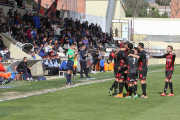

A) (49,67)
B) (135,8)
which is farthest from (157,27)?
(49,67)

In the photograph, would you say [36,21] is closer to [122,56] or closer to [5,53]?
[5,53]

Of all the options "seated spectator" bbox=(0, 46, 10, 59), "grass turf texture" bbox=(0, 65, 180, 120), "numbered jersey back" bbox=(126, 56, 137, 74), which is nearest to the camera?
Result: "grass turf texture" bbox=(0, 65, 180, 120)

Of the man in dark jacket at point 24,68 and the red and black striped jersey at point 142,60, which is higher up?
the red and black striped jersey at point 142,60

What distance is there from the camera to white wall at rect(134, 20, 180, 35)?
52.6 m

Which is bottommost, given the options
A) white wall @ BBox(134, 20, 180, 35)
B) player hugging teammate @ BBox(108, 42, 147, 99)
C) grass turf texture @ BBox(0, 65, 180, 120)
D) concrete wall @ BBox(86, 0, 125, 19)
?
grass turf texture @ BBox(0, 65, 180, 120)

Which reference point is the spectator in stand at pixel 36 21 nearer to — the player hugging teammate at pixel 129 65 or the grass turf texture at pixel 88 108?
the grass turf texture at pixel 88 108

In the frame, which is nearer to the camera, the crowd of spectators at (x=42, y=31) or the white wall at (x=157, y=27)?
the crowd of spectators at (x=42, y=31)

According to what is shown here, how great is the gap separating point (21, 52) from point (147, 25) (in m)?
34.9

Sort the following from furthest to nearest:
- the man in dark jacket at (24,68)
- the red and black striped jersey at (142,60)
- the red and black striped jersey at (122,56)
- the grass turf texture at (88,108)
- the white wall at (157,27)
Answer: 1. the white wall at (157,27)
2. the man in dark jacket at (24,68)
3. the red and black striped jersey at (142,60)
4. the red and black striped jersey at (122,56)
5. the grass turf texture at (88,108)

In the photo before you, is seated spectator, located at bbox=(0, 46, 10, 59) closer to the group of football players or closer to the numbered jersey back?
the group of football players

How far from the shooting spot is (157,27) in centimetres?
5288

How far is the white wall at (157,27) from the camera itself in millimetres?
52594

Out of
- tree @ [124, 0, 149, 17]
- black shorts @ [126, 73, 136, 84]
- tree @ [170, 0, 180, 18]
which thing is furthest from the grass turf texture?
tree @ [170, 0, 180, 18]

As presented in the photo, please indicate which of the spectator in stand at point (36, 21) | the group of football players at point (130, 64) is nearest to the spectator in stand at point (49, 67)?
the spectator in stand at point (36, 21)
